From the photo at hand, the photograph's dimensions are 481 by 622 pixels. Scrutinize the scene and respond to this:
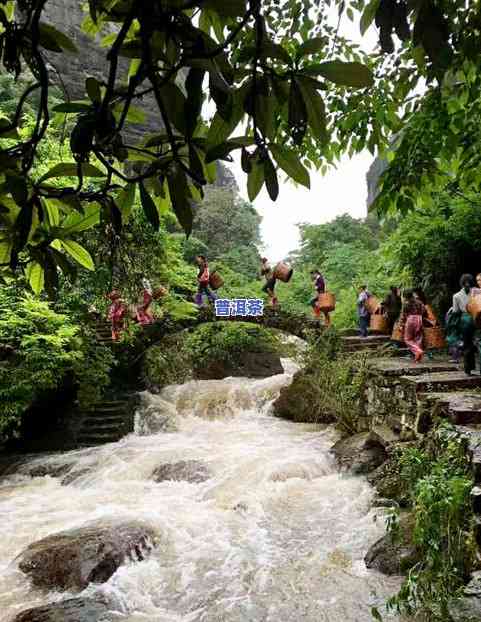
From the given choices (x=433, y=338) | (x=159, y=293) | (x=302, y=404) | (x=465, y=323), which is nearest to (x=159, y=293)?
(x=159, y=293)

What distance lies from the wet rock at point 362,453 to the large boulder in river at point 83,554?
2690 millimetres

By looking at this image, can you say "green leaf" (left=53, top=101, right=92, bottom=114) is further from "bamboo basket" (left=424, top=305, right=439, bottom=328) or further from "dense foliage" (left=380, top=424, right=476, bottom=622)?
"bamboo basket" (left=424, top=305, right=439, bottom=328)

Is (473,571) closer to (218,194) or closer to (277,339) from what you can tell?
(277,339)

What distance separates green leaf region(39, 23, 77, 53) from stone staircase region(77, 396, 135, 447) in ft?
30.4

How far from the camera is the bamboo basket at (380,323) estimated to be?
9212 millimetres

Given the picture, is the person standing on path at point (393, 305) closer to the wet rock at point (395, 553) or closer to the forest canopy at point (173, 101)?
the wet rock at point (395, 553)

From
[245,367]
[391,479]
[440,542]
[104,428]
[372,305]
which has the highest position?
[372,305]

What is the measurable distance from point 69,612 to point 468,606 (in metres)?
2.75

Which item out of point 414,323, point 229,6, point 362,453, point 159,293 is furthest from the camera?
point 159,293

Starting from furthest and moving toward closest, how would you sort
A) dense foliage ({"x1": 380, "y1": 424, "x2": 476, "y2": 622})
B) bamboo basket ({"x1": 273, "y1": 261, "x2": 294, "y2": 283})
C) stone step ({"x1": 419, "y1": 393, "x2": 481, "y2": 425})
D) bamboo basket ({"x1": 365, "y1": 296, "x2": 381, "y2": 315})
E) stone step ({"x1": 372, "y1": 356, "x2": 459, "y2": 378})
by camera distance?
bamboo basket ({"x1": 273, "y1": 261, "x2": 294, "y2": 283}), bamboo basket ({"x1": 365, "y1": 296, "x2": 381, "y2": 315}), stone step ({"x1": 372, "y1": 356, "x2": 459, "y2": 378}), stone step ({"x1": 419, "y1": 393, "x2": 481, "y2": 425}), dense foliage ({"x1": 380, "y1": 424, "x2": 476, "y2": 622})

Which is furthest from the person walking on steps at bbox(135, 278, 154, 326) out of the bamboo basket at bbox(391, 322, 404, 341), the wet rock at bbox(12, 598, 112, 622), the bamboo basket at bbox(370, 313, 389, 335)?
the wet rock at bbox(12, 598, 112, 622)

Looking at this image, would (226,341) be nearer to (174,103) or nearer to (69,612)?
(69,612)

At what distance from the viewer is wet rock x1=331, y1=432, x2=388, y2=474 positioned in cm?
630

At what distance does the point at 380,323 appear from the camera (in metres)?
9.27
